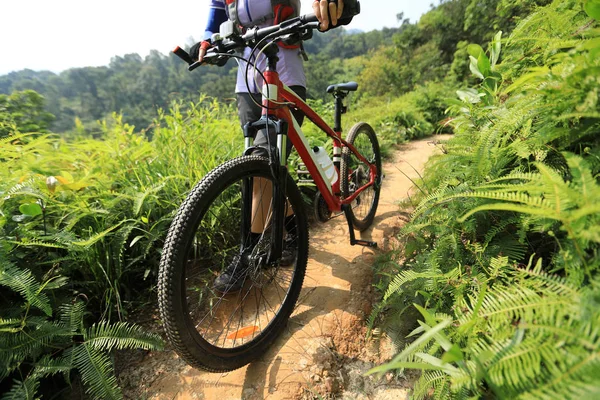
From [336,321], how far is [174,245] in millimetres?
1022

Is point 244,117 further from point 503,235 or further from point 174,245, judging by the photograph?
point 503,235

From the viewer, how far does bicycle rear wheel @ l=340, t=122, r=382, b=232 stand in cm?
251

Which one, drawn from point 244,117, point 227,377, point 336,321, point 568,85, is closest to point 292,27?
point 244,117

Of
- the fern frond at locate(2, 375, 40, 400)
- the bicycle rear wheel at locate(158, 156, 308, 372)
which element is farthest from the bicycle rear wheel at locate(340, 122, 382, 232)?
the fern frond at locate(2, 375, 40, 400)

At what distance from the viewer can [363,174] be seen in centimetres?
272

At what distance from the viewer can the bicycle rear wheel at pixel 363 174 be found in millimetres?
2508

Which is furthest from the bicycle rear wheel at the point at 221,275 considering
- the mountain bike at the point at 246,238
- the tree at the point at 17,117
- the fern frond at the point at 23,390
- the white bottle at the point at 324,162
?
the tree at the point at 17,117

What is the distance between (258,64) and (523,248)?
1.78m

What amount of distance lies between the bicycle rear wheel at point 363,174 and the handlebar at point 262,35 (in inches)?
46.4

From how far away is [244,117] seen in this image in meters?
1.93

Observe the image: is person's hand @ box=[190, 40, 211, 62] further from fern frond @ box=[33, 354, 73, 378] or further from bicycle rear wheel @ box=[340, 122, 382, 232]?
fern frond @ box=[33, 354, 73, 378]

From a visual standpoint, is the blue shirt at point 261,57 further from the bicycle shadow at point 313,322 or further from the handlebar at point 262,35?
the bicycle shadow at point 313,322

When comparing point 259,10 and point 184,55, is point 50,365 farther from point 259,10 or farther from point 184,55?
point 259,10

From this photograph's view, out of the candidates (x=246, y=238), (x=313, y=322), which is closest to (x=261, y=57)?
(x=246, y=238)
